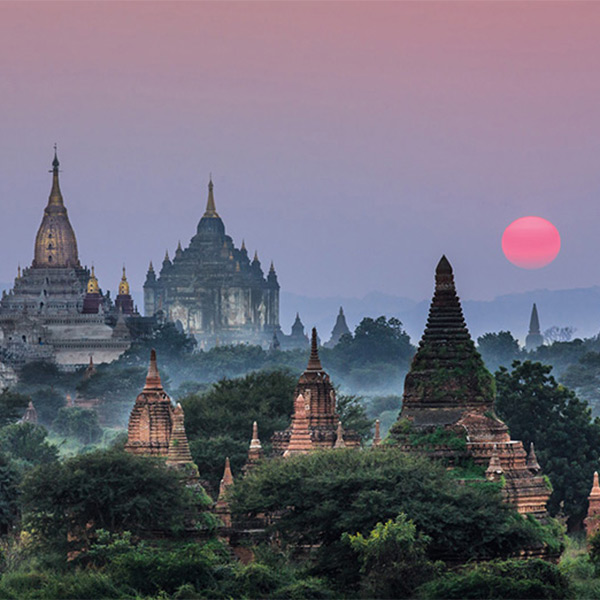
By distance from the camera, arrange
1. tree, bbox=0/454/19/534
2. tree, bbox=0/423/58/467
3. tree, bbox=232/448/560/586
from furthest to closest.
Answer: tree, bbox=0/423/58/467 → tree, bbox=0/454/19/534 → tree, bbox=232/448/560/586

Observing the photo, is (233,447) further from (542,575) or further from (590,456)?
(542,575)

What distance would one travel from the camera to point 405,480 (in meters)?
56.1

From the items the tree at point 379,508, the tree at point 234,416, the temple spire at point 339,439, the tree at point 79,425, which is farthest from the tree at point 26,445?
the tree at point 379,508

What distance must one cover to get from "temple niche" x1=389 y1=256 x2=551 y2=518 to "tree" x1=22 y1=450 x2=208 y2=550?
5.69 metres

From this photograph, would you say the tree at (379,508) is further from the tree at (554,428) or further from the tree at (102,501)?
the tree at (554,428)

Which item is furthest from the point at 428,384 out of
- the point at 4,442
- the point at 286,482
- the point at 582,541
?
the point at 4,442

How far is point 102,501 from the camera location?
58.5m

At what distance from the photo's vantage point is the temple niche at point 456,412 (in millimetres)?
58156

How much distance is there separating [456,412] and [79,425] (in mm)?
97958

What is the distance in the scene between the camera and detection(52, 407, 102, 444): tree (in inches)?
6048

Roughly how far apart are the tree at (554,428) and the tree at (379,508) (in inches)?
1018

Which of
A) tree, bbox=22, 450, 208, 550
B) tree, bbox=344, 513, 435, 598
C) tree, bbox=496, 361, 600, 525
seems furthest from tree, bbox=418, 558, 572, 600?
tree, bbox=496, 361, 600, 525

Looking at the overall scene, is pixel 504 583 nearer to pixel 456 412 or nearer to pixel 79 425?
pixel 456 412

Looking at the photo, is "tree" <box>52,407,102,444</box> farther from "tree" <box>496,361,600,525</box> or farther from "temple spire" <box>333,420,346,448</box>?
"temple spire" <box>333,420,346,448</box>
